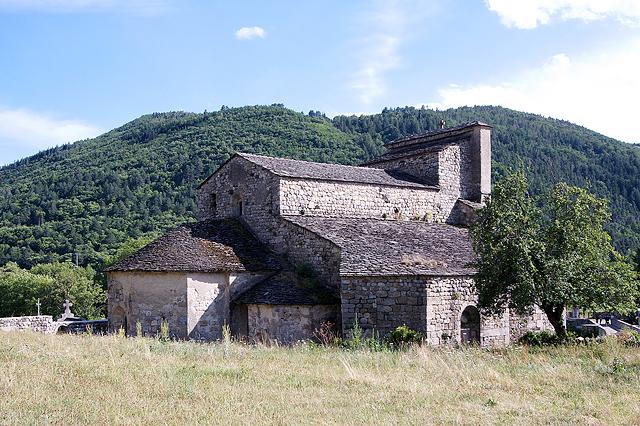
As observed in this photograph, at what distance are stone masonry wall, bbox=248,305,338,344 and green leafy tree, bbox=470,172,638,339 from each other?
14.6 ft

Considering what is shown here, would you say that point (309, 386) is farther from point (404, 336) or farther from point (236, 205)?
point (236, 205)

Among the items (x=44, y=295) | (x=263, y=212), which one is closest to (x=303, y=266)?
(x=263, y=212)

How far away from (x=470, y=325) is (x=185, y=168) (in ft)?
173

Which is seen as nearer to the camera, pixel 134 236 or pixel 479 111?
pixel 134 236

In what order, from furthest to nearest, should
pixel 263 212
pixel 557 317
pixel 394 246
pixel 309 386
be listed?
pixel 263 212
pixel 394 246
pixel 557 317
pixel 309 386

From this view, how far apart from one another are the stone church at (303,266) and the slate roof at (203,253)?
0.14 feet

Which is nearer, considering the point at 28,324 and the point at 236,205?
the point at 236,205

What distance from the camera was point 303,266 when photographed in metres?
19.6

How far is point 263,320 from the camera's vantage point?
18328 mm

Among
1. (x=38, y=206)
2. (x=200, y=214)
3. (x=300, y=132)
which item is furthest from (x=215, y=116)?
(x=200, y=214)

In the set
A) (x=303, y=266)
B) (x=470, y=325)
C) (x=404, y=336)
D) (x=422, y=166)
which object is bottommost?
(x=470, y=325)

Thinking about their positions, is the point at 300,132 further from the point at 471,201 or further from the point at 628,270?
the point at 628,270

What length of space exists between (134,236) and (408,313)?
51121mm

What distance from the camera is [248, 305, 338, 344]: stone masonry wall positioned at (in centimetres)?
1775
